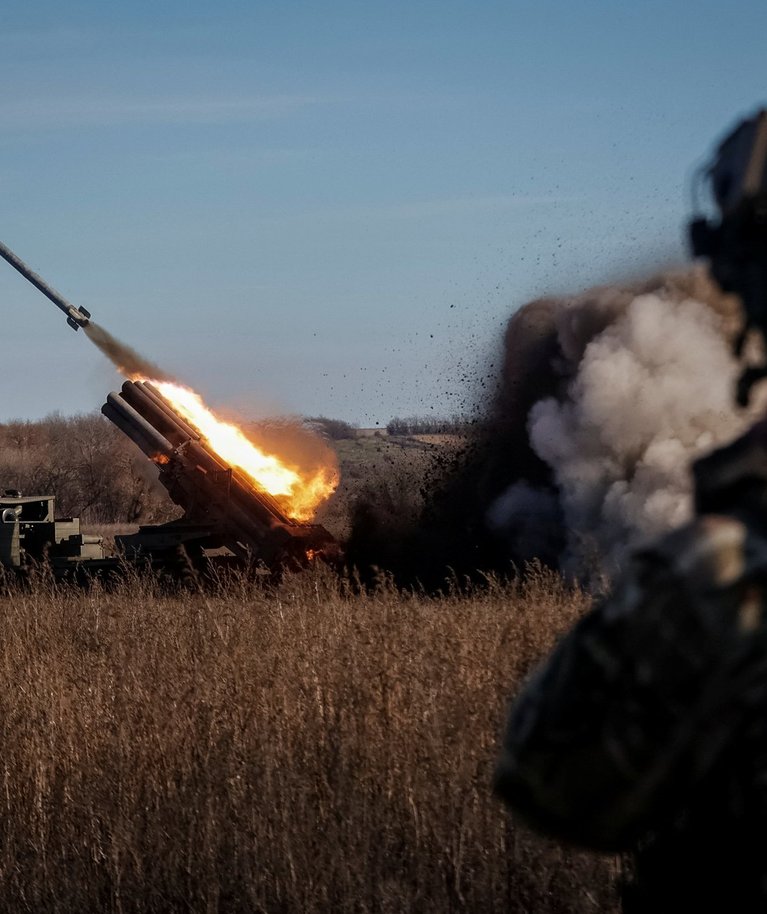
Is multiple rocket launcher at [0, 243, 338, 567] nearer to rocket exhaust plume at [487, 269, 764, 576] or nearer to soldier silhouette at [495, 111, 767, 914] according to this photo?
rocket exhaust plume at [487, 269, 764, 576]

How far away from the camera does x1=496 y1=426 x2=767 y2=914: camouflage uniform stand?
4.38 ft

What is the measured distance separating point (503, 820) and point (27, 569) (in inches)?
647

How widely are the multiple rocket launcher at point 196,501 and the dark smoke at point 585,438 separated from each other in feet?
5.74

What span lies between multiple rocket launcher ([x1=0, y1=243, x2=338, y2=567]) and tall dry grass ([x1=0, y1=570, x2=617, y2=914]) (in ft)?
37.7

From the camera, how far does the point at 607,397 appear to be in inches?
773

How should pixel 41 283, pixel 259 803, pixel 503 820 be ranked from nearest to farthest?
pixel 503 820 < pixel 259 803 < pixel 41 283

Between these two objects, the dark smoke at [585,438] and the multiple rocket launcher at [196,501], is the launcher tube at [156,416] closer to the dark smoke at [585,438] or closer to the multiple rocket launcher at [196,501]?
the multiple rocket launcher at [196,501]

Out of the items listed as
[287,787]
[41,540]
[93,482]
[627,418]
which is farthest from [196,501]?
[93,482]

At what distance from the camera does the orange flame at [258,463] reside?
70.2ft

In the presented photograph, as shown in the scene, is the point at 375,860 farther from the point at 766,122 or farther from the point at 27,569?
the point at 27,569

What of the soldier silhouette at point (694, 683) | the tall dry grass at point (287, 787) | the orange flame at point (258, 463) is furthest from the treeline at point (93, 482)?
the soldier silhouette at point (694, 683)

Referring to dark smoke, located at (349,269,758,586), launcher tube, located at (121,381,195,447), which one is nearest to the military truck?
launcher tube, located at (121,381,195,447)

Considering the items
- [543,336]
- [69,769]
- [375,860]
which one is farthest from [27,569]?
[375,860]

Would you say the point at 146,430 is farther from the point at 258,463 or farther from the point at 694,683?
the point at 694,683
